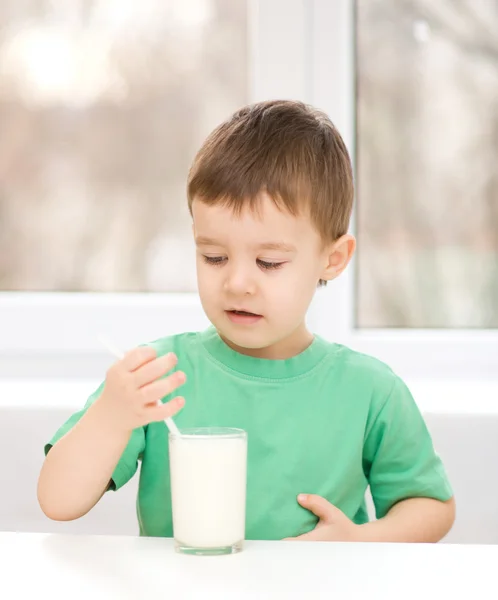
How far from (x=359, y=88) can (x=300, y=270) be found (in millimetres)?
1059

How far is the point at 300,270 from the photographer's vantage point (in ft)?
3.30

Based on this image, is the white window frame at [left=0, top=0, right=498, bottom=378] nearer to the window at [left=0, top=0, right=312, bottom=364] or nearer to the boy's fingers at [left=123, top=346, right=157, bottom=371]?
the window at [left=0, top=0, right=312, bottom=364]

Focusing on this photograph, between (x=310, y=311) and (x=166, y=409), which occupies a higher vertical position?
(x=166, y=409)

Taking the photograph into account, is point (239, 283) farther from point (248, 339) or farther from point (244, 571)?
point (244, 571)

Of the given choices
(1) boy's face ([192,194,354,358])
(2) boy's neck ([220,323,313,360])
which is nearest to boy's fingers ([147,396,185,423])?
(1) boy's face ([192,194,354,358])

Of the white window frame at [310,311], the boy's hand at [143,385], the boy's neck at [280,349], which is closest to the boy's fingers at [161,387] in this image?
the boy's hand at [143,385]

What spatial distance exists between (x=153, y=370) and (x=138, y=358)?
0.7 inches

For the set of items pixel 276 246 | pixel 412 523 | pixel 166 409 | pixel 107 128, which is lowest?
pixel 412 523

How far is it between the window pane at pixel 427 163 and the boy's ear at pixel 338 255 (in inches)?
35.2

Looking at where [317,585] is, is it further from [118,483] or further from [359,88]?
[359,88]

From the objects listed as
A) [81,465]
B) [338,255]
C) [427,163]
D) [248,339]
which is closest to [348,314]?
[427,163]

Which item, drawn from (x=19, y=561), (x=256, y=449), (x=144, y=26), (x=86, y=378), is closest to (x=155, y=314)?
(x=86, y=378)

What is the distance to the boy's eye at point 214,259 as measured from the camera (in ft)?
3.21

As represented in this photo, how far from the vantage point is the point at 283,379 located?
1.06 metres
